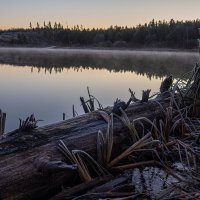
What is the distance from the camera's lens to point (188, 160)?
247 cm

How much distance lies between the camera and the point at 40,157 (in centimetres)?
202

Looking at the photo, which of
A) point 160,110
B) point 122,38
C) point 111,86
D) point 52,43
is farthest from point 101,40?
point 160,110

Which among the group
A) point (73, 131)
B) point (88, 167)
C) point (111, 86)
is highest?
point (73, 131)

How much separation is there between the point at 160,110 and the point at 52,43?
234 ft

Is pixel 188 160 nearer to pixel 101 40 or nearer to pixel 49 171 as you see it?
pixel 49 171

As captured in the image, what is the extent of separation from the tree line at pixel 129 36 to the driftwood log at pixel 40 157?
1881 inches

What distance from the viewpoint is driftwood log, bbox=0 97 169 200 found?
6.14 feet

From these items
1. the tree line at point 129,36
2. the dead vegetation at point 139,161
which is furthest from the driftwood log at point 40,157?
the tree line at point 129,36

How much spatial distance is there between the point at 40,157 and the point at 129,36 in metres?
62.4

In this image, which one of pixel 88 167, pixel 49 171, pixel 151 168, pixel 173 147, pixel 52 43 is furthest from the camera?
pixel 52 43

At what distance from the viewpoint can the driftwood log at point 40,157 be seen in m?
1.87

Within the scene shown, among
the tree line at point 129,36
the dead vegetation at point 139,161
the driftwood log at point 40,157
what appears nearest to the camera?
the driftwood log at point 40,157

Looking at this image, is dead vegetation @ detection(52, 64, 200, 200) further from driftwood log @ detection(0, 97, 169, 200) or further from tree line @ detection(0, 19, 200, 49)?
tree line @ detection(0, 19, 200, 49)

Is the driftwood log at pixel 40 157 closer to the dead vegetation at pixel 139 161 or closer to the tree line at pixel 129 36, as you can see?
the dead vegetation at pixel 139 161
